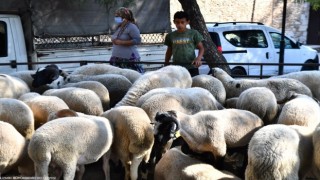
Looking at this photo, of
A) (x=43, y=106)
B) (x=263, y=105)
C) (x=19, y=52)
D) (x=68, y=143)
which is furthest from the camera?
(x=19, y=52)

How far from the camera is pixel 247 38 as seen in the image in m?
11.9

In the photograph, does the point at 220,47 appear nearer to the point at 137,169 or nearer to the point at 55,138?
the point at 137,169

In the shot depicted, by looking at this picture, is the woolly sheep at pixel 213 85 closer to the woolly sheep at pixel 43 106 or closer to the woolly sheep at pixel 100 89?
the woolly sheep at pixel 100 89

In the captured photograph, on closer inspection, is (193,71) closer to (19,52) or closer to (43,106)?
(43,106)

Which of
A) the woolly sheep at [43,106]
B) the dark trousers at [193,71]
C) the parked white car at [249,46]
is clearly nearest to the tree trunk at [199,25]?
the parked white car at [249,46]

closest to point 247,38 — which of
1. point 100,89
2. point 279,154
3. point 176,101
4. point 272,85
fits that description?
point 272,85

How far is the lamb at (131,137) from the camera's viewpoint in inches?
151

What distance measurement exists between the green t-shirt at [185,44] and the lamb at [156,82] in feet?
3.06

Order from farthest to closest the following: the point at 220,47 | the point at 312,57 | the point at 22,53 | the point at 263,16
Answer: the point at 263,16
the point at 312,57
the point at 220,47
the point at 22,53

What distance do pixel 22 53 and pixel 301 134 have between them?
5.59 m

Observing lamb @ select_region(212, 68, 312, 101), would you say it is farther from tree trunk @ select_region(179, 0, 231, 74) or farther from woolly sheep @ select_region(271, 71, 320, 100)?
tree trunk @ select_region(179, 0, 231, 74)

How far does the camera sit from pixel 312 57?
13.2 m

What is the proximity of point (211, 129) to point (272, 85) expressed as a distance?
1.62m

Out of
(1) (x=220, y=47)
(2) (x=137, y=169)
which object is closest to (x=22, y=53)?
(2) (x=137, y=169)
